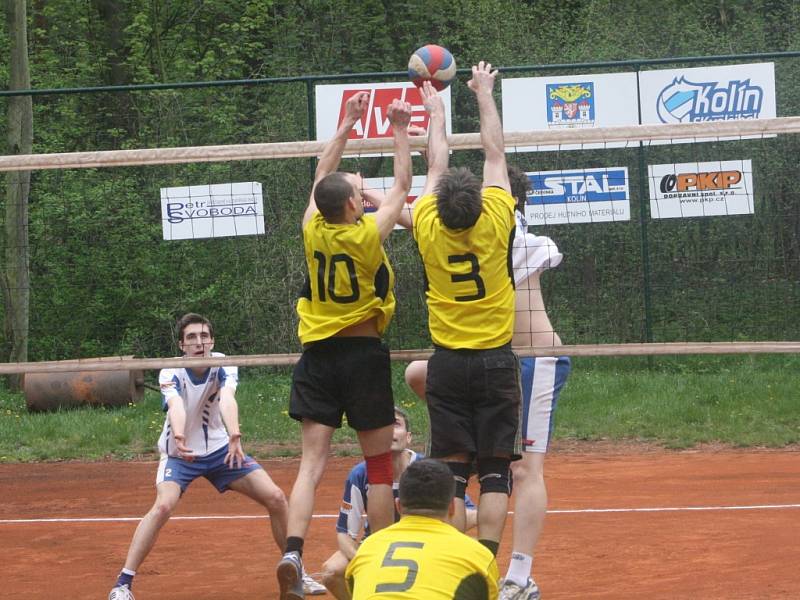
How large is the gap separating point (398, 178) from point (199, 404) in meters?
2.17

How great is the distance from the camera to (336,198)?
21.2 feet

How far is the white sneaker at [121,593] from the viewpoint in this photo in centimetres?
711

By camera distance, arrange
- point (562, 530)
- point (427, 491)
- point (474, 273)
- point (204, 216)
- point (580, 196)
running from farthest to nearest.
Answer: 1. point (580, 196)
2. point (204, 216)
3. point (562, 530)
4. point (474, 273)
5. point (427, 491)

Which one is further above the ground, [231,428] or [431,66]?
[431,66]

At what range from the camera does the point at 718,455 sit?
11781 millimetres

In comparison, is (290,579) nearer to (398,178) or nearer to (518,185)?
(398,178)

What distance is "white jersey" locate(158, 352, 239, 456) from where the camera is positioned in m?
7.74

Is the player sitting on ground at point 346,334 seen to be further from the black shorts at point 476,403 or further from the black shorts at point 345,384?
A: the black shorts at point 476,403

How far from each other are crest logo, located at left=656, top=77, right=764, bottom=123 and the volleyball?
291 inches

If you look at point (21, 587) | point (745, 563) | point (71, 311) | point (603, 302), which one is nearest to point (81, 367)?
point (21, 587)

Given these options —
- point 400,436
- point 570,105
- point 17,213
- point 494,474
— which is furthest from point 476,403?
point 17,213

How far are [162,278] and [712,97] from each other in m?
6.49

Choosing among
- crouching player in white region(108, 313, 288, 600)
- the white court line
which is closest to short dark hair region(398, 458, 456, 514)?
crouching player in white region(108, 313, 288, 600)

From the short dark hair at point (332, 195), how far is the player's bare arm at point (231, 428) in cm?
159
